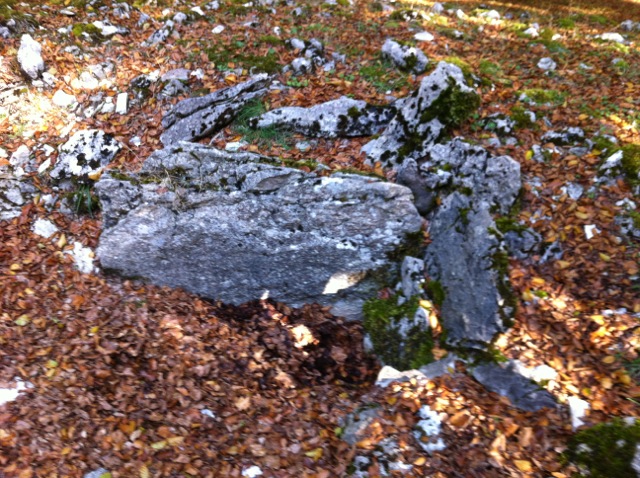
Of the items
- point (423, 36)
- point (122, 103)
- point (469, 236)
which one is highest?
point (423, 36)

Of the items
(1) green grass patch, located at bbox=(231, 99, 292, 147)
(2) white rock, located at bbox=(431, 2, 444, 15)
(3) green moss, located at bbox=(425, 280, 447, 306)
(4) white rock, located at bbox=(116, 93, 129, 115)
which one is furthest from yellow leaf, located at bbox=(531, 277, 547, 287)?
(2) white rock, located at bbox=(431, 2, 444, 15)

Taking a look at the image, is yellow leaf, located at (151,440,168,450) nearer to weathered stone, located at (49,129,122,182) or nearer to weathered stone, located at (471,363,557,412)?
weathered stone, located at (471,363,557,412)

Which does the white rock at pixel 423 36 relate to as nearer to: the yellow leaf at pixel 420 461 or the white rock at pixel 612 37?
the white rock at pixel 612 37

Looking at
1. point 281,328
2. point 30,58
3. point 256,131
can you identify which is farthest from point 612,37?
point 30,58

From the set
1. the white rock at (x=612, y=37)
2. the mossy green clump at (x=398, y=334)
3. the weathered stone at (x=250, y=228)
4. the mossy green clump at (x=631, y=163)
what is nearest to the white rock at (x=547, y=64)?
the white rock at (x=612, y=37)

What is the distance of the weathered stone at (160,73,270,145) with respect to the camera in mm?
6480

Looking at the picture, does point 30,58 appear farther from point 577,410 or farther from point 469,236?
point 577,410

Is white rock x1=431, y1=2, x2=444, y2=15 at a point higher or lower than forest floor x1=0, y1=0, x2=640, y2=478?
higher

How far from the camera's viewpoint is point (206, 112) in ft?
21.4

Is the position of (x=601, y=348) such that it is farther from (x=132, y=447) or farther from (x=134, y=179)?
(x=134, y=179)

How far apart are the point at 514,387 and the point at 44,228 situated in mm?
6636

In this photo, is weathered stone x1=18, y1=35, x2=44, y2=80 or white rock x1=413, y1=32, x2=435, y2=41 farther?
white rock x1=413, y1=32, x2=435, y2=41

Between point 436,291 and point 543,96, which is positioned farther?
point 543,96

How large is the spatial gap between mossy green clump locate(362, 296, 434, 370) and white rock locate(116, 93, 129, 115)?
5322 mm
